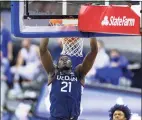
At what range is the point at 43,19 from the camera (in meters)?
7.60

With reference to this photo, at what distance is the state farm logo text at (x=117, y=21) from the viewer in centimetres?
742

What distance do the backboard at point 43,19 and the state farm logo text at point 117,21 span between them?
255 mm

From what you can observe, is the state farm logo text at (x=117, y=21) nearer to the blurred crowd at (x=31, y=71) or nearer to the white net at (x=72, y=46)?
the white net at (x=72, y=46)

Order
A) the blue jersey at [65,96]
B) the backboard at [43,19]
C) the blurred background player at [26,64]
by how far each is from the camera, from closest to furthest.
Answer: the backboard at [43,19] < the blue jersey at [65,96] < the blurred background player at [26,64]

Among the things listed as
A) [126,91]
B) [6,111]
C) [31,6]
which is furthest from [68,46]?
[6,111]

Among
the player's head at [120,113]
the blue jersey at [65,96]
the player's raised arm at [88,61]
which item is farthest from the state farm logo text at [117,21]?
the player's head at [120,113]

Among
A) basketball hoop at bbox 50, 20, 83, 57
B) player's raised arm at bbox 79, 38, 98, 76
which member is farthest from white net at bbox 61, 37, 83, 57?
player's raised arm at bbox 79, 38, 98, 76

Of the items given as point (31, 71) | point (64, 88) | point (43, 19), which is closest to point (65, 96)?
point (64, 88)

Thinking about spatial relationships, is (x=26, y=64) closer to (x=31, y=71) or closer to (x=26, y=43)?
(x=31, y=71)

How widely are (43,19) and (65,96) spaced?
998 mm

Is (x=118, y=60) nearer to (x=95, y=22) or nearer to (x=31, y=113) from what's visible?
(x=31, y=113)

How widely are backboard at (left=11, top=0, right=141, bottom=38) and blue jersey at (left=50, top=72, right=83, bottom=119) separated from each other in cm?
67

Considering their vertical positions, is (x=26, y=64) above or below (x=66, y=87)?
below

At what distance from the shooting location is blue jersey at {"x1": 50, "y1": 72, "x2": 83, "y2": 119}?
789 cm
